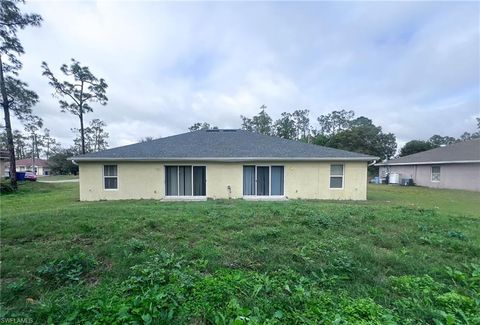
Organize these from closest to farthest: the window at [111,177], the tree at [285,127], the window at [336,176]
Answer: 1. the window at [111,177]
2. the window at [336,176]
3. the tree at [285,127]

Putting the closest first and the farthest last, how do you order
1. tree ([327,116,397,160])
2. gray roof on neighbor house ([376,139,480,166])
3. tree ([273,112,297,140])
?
gray roof on neighbor house ([376,139,480,166]) < tree ([327,116,397,160]) < tree ([273,112,297,140])

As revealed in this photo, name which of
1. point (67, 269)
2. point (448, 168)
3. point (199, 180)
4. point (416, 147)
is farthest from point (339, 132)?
point (67, 269)

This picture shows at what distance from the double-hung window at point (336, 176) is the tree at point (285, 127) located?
3372 cm

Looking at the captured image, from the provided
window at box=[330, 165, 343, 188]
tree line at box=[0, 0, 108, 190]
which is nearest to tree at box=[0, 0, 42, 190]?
tree line at box=[0, 0, 108, 190]

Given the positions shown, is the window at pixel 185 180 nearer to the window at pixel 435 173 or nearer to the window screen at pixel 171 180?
the window screen at pixel 171 180

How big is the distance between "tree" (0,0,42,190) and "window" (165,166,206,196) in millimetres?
11910

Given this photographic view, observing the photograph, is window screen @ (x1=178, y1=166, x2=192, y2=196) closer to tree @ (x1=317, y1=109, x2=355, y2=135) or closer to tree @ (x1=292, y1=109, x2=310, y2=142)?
tree @ (x1=292, y1=109, x2=310, y2=142)

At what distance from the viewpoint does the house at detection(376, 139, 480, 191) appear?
16.5 meters

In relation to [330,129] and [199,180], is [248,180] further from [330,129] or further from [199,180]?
[330,129]

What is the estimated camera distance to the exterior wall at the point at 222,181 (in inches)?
436

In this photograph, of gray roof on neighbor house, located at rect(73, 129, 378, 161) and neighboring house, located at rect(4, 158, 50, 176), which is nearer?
gray roof on neighbor house, located at rect(73, 129, 378, 161)

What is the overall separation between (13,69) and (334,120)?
5257 cm

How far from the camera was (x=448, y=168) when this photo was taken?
715 inches

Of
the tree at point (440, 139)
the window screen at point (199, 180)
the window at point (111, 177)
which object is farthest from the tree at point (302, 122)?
the window at point (111, 177)
